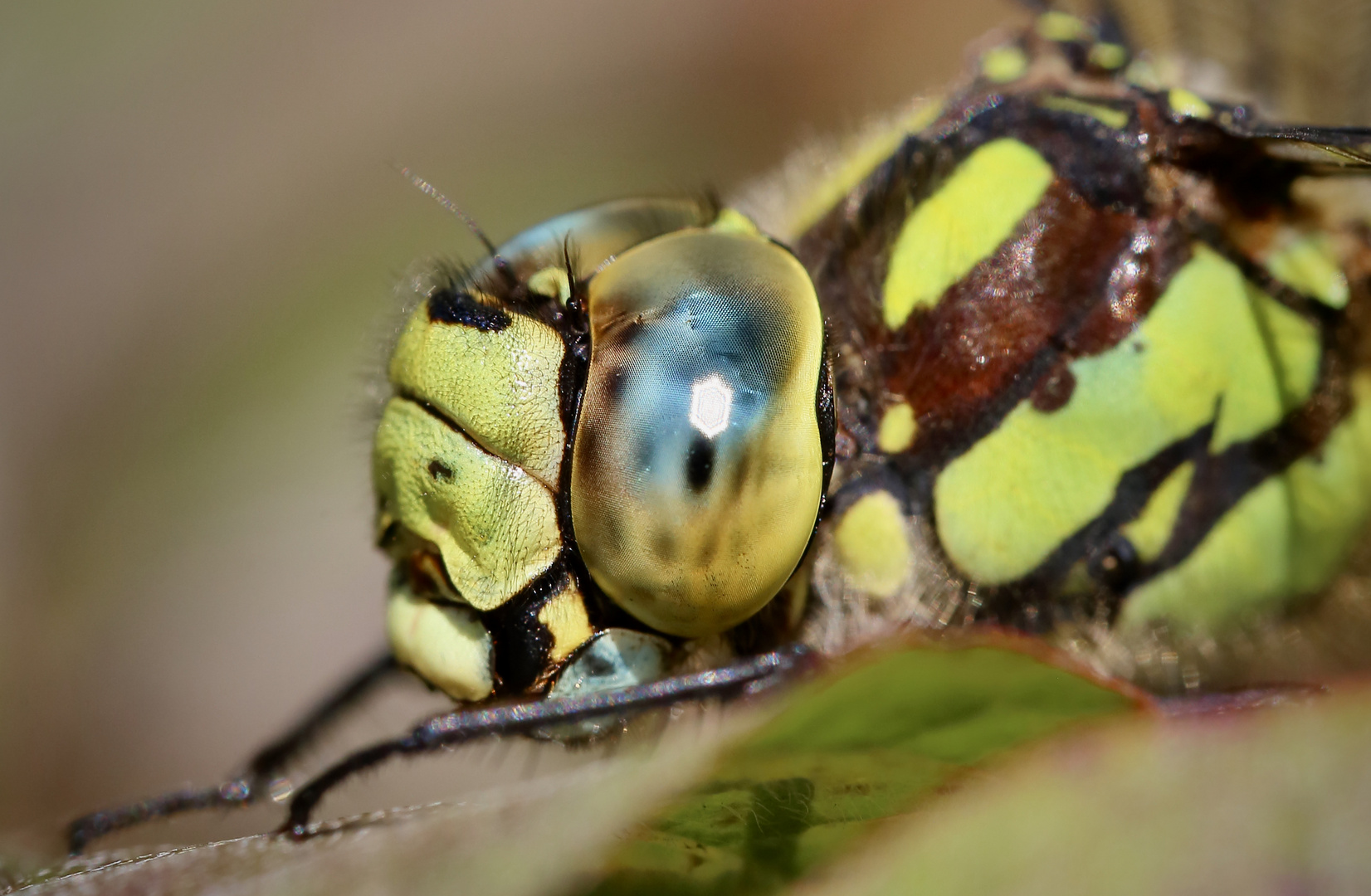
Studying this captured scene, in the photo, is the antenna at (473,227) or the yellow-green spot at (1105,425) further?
the yellow-green spot at (1105,425)

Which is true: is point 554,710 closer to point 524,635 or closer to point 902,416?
point 524,635

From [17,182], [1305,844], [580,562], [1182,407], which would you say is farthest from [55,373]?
[1305,844]

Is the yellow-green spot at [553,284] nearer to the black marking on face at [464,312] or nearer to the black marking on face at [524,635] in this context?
the black marking on face at [464,312]

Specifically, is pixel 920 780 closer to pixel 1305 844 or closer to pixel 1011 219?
pixel 1305 844

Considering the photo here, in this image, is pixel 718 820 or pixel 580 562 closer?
pixel 718 820

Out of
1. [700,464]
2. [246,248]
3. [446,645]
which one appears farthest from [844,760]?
[246,248]

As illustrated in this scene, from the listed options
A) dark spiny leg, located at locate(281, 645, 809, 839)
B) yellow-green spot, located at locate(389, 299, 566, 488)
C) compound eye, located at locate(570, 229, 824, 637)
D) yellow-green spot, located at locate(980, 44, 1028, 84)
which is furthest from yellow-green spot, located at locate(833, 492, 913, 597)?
yellow-green spot, located at locate(980, 44, 1028, 84)

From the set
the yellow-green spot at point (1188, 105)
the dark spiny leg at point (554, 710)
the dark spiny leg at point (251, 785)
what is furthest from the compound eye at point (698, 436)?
the dark spiny leg at point (251, 785)
